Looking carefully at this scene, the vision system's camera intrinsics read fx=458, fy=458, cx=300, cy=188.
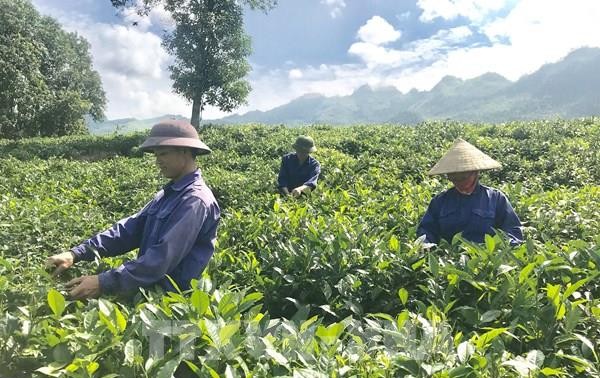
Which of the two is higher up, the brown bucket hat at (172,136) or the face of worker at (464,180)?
the brown bucket hat at (172,136)

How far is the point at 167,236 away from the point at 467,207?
8.89ft

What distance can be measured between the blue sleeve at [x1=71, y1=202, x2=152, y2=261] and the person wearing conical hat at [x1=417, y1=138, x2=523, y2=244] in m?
2.33

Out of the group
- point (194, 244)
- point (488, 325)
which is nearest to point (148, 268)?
point (194, 244)

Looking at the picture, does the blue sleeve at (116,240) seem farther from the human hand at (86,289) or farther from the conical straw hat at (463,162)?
the conical straw hat at (463,162)

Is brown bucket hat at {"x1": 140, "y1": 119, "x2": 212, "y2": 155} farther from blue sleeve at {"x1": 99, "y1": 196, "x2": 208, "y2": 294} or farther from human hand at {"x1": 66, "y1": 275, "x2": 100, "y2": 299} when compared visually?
human hand at {"x1": 66, "y1": 275, "x2": 100, "y2": 299}

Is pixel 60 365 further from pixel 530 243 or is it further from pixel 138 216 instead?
pixel 530 243

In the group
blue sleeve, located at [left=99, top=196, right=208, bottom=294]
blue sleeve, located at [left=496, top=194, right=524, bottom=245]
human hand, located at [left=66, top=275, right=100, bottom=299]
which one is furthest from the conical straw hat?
human hand, located at [left=66, top=275, right=100, bottom=299]

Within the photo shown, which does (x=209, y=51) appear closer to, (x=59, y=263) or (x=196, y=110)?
(x=196, y=110)

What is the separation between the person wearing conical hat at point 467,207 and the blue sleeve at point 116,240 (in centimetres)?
233

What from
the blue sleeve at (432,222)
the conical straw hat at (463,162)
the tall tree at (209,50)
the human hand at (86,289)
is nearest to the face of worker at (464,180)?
the conical straw hat at (463,162)

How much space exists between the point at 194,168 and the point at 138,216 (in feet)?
1.88

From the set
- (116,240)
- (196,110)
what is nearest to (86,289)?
(116,240)

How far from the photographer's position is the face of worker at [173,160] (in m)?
2.79

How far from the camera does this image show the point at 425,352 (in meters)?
1.81
